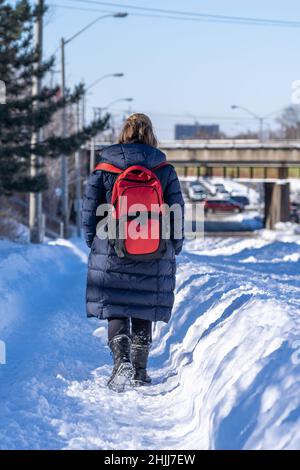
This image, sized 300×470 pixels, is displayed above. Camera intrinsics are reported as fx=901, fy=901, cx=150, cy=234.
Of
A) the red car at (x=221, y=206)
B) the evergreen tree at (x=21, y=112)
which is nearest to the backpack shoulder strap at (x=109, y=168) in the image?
the evergreen tree at (x=21, y=112)

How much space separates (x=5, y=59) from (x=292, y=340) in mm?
23517

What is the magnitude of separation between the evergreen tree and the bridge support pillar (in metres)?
41.6

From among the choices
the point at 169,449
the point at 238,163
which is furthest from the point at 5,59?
the point at 238,163

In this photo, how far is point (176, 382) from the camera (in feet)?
23.2

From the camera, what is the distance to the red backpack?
21.0 ft

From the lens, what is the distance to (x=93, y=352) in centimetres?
866

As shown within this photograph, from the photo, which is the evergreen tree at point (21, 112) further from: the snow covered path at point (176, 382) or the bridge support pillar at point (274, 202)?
the bridge support pillar at point (274, 202)

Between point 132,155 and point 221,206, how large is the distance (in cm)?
8882

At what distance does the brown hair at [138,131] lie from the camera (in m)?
6.68

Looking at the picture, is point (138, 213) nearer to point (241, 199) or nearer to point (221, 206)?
point (221, 206)

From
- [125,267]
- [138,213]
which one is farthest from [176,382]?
[138,213]

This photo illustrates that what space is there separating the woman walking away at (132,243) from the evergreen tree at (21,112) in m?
20.2

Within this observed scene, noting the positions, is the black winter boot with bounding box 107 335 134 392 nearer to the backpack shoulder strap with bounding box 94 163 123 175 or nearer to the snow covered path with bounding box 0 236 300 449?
the snow covered path with bounding box 0 236 300 449

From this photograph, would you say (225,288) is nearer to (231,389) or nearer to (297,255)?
(231,389)
